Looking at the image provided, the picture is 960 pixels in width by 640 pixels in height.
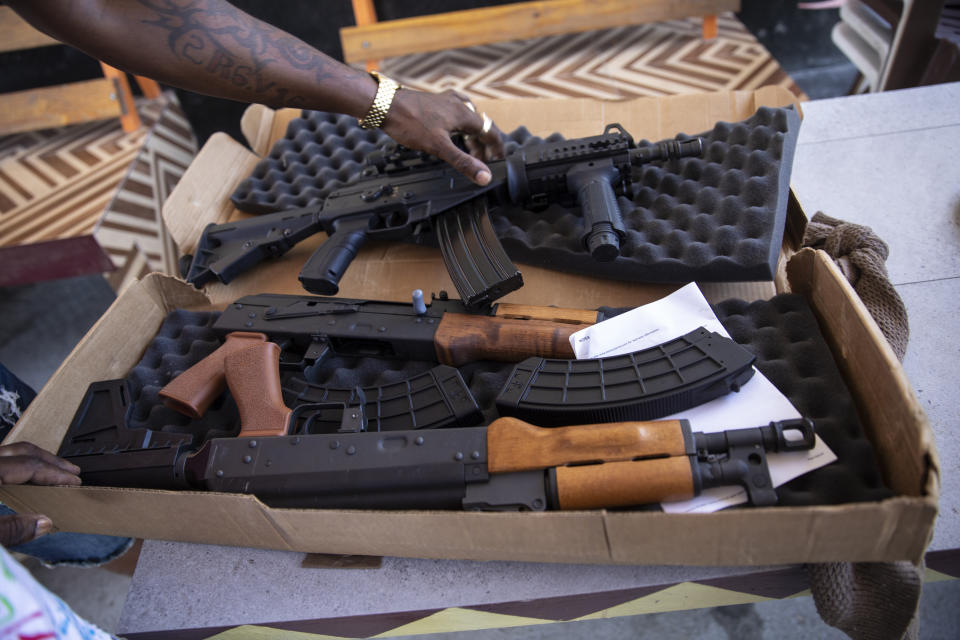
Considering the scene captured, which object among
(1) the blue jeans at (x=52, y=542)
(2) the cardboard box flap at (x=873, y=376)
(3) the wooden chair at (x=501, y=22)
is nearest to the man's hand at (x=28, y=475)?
(1) the blue jeans at (x=52, y=542)

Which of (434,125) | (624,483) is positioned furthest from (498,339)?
(434,125)

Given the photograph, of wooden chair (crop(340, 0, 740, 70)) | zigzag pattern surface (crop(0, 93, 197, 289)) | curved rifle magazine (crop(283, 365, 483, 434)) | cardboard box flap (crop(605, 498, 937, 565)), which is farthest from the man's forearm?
wooden chair (crop(340, 0, 740, 70))

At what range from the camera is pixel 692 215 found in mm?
1567

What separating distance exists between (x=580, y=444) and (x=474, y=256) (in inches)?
26.4

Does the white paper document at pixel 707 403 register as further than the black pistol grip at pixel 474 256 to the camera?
No

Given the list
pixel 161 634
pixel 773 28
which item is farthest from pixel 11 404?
pixel 773 28

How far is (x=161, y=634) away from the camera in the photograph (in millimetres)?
1168

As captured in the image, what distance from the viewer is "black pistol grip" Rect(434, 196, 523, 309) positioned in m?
1.45

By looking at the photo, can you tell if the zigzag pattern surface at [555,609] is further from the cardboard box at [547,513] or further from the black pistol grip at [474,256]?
the black pistol grip at [474,256]

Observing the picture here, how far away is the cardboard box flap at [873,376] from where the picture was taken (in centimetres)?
89

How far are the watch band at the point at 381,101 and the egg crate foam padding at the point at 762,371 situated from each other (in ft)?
2.01

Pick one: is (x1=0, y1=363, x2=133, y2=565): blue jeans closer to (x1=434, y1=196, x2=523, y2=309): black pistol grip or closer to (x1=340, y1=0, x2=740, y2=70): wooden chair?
(x1=434, y1=196, x2=523, y2=309): black pistol grip

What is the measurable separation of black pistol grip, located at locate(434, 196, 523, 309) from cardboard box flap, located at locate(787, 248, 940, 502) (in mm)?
620

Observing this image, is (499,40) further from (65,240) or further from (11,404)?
(11,404)
